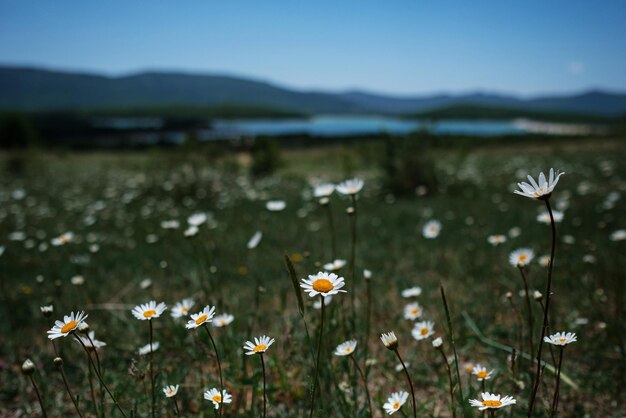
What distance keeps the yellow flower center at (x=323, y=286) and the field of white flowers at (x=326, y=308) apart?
19 millimetres

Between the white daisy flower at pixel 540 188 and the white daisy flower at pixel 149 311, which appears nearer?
the white daisy flower at pixel 540 188

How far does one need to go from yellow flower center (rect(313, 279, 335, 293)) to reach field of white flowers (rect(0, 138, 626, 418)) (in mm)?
19

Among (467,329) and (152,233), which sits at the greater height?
(467,329)

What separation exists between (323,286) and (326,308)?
1.11 m

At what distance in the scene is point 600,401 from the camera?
2.14 m

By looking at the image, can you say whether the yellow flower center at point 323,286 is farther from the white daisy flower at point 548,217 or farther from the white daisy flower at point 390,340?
the white daisy flower at point 548,217

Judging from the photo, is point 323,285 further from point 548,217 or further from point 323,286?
point 548,217

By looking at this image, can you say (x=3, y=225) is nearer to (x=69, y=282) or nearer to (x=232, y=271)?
(x=69, y=282)

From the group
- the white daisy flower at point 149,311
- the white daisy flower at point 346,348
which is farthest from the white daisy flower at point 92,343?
the white daisy flower at point 346,348

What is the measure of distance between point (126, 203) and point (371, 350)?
24.5 ft

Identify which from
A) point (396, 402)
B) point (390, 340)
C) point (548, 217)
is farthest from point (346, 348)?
point (548, 217)

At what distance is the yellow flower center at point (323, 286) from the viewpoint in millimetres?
1305

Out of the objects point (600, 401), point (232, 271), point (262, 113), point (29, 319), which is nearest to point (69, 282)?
point (29, 319)

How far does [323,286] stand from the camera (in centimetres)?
132
